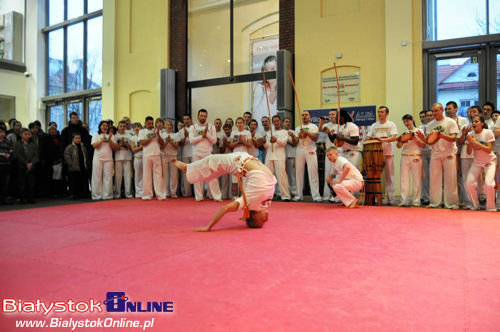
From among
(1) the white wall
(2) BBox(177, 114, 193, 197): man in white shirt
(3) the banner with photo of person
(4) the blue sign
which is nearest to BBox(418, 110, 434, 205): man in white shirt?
(4) the blue sign

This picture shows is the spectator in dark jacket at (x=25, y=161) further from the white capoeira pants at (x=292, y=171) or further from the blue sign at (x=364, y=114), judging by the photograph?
the blue sign at (x=364, y=114)

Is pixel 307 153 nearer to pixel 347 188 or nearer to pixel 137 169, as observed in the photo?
pixel 347 188

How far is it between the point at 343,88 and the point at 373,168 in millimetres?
2610

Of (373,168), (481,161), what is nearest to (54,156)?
(373,168)

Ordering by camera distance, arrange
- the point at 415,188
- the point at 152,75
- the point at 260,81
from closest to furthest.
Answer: the point at 415,188 < the point at 260,81 < the point at 152,75

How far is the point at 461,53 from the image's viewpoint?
782 cm

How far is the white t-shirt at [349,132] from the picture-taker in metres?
6.96

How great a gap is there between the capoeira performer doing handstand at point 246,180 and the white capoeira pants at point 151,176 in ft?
11.9

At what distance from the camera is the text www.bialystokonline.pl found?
1.79 metres

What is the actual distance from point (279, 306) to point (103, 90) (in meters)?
11.8

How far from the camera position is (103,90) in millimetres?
12289

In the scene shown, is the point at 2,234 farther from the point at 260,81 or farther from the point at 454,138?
the point at 260,81

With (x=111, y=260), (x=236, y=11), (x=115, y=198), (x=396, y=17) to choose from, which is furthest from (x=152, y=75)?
(x=111, y=260)

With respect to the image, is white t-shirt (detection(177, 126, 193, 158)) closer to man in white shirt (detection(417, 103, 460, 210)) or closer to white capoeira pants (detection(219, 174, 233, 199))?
white capoeira pants (detection(219, 174, 233, 199))
